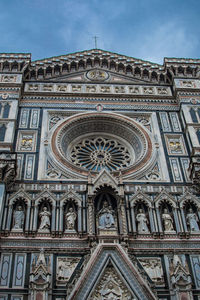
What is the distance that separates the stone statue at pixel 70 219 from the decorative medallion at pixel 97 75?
8468 millimetres

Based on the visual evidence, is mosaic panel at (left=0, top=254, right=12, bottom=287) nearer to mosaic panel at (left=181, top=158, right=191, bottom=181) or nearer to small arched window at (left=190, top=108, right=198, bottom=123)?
mosaic panel at (left=181, top=158, right=191, bottom=181)

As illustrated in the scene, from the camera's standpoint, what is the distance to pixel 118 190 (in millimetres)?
14547

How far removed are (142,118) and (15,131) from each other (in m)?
5.59

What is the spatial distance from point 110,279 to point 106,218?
7.02 ft

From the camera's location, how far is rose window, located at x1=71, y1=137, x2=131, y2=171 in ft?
55.6

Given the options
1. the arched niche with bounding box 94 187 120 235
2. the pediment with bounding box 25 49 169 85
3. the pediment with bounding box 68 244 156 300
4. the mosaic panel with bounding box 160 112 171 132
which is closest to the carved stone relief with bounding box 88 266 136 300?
the pediment with bounding box 68 244 156 300

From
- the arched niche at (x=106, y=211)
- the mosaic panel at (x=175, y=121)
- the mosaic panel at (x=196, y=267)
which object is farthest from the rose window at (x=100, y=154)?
the mosaic panel at (x=196, y=267)

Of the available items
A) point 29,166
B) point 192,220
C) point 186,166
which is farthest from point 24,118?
point 192,220

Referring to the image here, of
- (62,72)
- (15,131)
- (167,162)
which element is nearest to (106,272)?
(167,162)

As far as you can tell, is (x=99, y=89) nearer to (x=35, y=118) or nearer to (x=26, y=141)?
(x=35, y=118)

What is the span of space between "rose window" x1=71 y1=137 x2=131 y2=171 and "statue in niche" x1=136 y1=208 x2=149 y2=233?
2.98 m

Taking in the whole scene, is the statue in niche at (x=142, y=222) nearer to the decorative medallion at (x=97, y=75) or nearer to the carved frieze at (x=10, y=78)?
the decorative medallion at (x=97, y=75)

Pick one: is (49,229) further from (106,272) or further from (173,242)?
(173,242)

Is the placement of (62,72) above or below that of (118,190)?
above
